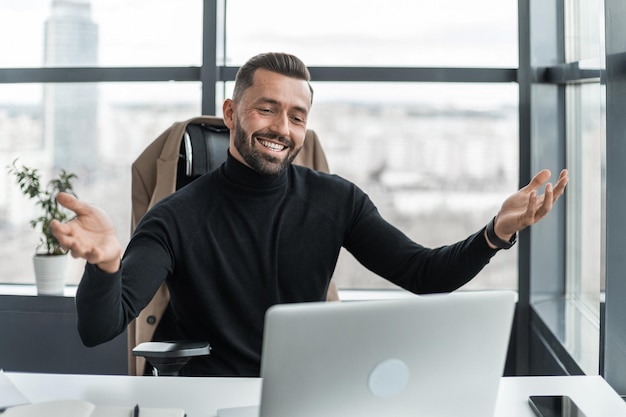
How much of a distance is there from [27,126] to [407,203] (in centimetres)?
180

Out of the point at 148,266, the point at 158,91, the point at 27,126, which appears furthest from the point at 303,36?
the point at 148,266

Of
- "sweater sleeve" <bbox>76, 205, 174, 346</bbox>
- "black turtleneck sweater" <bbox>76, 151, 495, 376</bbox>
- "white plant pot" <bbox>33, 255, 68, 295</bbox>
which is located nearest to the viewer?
"sweater sleeve" <bbox>76, 205, 174, 346</bbox>

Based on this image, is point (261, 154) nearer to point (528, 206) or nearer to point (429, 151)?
point (528, 206)

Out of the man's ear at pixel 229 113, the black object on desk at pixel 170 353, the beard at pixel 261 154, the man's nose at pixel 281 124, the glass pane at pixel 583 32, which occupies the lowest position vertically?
the black object on desk at pixel 170 353

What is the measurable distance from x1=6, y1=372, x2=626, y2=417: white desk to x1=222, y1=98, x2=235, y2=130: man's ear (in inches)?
31.3

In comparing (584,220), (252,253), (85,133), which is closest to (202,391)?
(252,253)

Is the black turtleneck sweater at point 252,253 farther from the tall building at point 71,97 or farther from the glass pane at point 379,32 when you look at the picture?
the tall building at point 71,97

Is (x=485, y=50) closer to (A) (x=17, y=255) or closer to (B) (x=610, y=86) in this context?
(B) (x=610, y=86)

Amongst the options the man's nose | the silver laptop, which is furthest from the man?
the silver laptop

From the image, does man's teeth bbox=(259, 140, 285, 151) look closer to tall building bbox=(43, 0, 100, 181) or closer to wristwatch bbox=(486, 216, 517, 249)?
wristwatch bbox=(486, 216, 517, 249)

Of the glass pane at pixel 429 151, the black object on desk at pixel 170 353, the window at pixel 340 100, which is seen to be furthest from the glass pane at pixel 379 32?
the black object on desk at pixel 170 353

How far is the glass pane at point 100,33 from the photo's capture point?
3426 millimetres

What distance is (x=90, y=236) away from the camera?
1.46 metres

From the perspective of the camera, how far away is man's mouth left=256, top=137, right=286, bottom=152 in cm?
205
